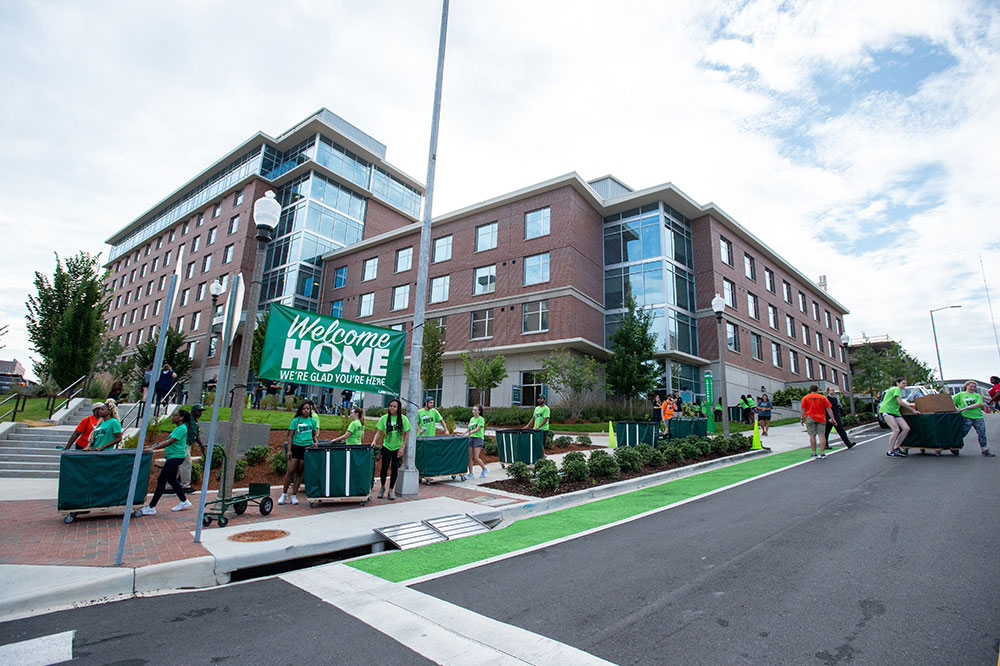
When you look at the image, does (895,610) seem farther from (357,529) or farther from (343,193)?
(343,193)

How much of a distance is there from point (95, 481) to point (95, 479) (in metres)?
0.03

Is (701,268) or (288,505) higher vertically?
(701,268)

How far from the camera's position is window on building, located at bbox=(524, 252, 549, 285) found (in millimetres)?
30719

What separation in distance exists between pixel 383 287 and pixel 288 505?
31.8 meters

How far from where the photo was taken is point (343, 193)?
45.7 metres

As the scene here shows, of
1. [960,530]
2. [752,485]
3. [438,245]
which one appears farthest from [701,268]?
[960,530]

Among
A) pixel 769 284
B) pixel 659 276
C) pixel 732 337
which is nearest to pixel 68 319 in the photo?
pixel 659 276

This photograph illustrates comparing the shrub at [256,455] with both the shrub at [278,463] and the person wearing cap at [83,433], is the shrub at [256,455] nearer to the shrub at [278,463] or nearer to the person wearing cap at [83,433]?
the shrub at [278,463]

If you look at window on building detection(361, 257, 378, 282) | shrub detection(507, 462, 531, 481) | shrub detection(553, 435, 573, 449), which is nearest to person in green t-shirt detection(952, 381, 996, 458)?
shrub detection(507, 462, 531, 481)

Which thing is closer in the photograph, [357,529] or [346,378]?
[357,529]

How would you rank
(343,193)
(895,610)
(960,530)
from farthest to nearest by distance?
(343,193)
(960,530)
(895,610)

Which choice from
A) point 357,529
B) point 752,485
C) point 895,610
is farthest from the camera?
point 752,485

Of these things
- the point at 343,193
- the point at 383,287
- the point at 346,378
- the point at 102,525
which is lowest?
the point at 102,525

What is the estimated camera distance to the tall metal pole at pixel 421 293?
943 cm
